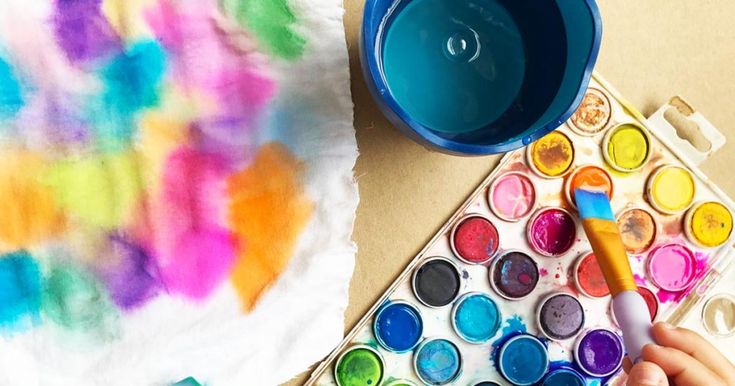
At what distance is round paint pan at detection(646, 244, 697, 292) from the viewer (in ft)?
2.27

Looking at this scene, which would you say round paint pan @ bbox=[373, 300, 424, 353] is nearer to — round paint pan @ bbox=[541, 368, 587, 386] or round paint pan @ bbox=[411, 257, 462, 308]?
round paint pan @ bbox=[411, 257, 462, 308]

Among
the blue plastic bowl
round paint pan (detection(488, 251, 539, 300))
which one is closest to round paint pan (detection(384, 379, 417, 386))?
round paint pan (detection(488, 251, 539, 300))

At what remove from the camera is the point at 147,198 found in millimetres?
634

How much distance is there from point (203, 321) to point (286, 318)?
0.24ft

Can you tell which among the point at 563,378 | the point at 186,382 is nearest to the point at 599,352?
the point at 563,378

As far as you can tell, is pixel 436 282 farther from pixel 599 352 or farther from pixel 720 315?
pixel 720 315

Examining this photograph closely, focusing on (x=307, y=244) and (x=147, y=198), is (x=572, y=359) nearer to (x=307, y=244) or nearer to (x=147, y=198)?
(x=307, y=244)

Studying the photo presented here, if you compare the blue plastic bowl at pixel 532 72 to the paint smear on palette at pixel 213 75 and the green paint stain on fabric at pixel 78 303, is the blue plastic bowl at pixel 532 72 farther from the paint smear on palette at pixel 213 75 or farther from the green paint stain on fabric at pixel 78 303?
the green paint stain on fabric at pixel 78 303

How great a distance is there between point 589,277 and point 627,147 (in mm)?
135

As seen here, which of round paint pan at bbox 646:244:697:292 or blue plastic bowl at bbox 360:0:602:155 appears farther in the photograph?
round paint pan at bbox 646:244:697:292

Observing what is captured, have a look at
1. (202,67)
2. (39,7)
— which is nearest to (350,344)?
(202,67)

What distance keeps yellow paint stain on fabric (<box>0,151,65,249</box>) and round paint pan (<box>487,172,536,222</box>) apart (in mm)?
391

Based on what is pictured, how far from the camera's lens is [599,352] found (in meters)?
0.68

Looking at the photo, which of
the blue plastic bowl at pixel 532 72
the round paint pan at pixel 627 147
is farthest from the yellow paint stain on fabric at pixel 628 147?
the blue plastic bowl at pixel 532 72
